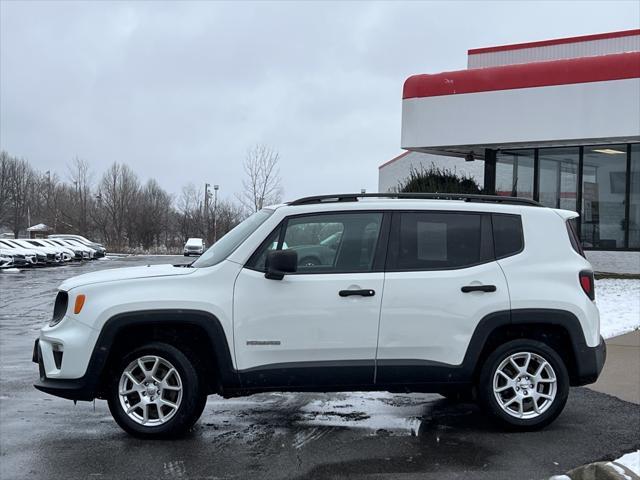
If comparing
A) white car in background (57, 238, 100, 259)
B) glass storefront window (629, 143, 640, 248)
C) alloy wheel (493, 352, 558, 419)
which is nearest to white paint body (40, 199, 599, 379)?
alloy wheel (493, 352, 558, 419)

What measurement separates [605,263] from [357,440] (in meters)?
14.5

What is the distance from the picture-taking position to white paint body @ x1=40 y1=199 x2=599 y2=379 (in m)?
5.70

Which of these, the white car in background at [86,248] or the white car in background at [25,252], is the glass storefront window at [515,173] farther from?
the white car in background at [86,248]

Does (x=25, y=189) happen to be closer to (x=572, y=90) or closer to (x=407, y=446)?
(x=572, y=90)

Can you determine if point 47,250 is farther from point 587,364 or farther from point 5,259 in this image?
point 587,364

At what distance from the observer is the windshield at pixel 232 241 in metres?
6.05

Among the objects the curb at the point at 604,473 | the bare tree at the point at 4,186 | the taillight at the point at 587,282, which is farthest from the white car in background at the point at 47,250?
the curb at the point at 604,473

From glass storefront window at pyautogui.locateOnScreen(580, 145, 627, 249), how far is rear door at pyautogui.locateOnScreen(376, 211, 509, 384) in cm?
1383

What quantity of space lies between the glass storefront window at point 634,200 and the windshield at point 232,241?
568 inches

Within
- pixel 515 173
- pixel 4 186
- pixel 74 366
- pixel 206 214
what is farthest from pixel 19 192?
Answer: pixel 74 366

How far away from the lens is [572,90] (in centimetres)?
1761

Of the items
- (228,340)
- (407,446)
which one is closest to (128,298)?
(228,340)

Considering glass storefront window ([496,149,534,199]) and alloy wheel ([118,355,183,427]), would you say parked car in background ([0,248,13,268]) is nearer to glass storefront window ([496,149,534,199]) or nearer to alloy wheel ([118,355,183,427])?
glass storefront window ([496,149,534,199])

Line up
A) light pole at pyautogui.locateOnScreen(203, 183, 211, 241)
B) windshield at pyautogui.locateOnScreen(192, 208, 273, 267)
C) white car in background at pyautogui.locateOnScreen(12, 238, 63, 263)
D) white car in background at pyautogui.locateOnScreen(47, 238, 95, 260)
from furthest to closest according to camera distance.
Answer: light pole at pyautogui.locateOnScreen(203, 183, 211, 241) → white car in background at pyautogui.locateOnScreen(47, 238, 95, 260) → white car in background at pyautogui.locateOnScreen(12, 238, 63, 263) → windshield at pyautogui.locateOnScreen(192, 208, 273, 267)
